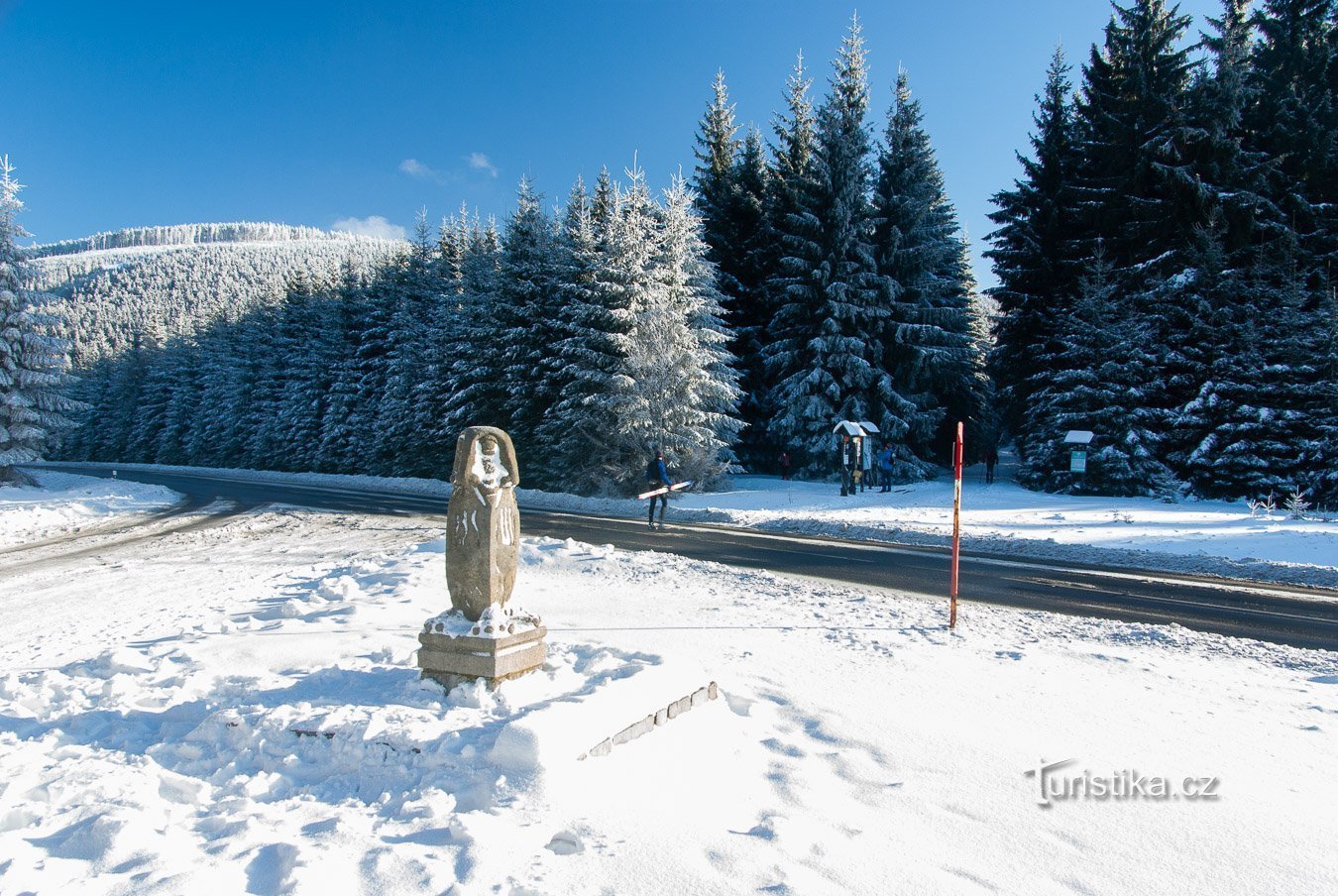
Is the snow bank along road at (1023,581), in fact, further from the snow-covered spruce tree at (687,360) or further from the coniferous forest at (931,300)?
the coniferous forest at (931,300)

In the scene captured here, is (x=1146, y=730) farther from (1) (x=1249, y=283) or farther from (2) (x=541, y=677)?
(1) (x=1249, y=283)

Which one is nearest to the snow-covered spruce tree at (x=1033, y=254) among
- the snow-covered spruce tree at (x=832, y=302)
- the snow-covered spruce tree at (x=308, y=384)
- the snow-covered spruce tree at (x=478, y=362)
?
the snow-covered spruce tree at (x=832, y=302)

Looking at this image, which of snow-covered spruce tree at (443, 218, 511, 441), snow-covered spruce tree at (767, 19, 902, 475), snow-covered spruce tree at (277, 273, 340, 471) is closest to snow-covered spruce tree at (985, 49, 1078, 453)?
snow-covered spruce tree at (767, 19, 902, 475)

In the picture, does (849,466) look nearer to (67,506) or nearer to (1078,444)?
(1078,444)

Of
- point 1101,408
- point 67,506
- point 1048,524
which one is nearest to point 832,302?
point 1101,408

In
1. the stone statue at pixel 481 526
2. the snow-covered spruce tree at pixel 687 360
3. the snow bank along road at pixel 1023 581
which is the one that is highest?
the snow-covered spruce tree at pixel 687 360

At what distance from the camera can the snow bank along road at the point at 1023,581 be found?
8766 mm

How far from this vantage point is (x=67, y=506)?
2339 cm

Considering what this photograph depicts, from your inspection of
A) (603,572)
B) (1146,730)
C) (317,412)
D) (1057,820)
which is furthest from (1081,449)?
(317,412)

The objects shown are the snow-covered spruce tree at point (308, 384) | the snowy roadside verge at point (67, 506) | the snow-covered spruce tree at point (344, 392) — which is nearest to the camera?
the snowy roadside verge at point (67, 506)

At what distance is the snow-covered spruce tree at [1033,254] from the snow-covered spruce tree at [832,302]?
544 cm

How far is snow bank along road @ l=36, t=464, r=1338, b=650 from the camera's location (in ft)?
28.8

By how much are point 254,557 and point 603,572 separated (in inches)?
278

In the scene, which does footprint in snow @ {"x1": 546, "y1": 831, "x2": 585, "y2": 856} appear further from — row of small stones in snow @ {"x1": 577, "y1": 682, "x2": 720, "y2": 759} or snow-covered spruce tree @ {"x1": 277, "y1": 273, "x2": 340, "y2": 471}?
snow-covered spruce tree @ {"x1": 277, "y1": 273, "x2": 340, "y2": 471}
